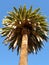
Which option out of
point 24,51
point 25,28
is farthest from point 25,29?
point 24,51

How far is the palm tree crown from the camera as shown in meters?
24.6

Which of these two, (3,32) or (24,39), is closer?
(24,39)

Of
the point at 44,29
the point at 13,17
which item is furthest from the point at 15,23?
the point at 44,29

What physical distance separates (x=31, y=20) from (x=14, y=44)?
2699mm

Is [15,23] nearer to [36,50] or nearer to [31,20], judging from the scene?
[31,20]

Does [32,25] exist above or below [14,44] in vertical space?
above

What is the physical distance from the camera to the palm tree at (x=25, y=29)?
24.6 m

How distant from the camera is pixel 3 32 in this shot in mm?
25609

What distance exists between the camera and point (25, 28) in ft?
81.5

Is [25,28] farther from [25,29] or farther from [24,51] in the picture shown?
[24,51]

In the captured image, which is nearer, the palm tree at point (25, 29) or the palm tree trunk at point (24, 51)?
the palm tree trunk at point (24, 51)

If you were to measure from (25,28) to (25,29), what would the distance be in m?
0.17

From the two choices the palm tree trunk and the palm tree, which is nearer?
the palm tree trunk

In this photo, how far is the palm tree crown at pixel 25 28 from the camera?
80.8 feet
